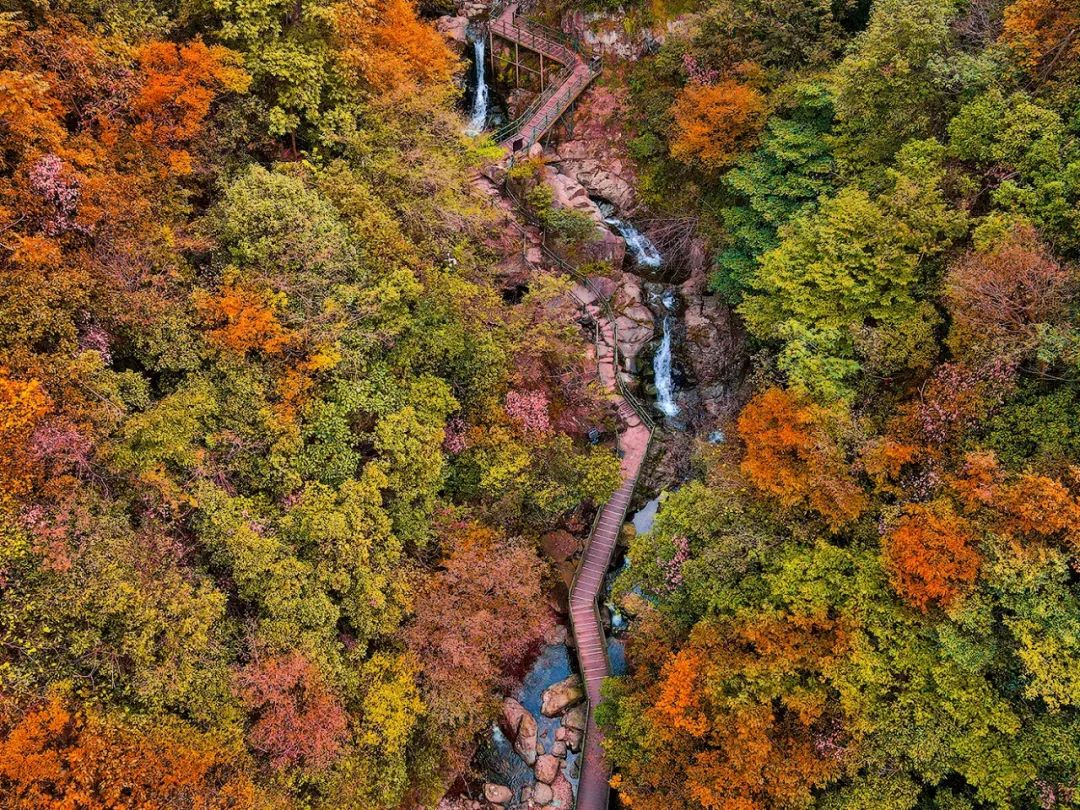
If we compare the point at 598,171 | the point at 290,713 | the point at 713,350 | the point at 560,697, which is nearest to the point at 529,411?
the point at 713,350

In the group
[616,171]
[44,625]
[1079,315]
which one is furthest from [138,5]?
[1079,315]

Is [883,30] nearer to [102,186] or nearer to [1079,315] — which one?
[1079,315]

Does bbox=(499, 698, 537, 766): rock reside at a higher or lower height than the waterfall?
lower

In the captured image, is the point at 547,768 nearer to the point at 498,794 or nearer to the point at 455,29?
the point at 498,794

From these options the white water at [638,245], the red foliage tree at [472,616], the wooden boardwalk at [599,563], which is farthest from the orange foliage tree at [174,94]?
the white water at [638,245]

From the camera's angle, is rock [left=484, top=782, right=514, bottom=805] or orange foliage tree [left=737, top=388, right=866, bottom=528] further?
rock [left=484, top=782, right=514, bottom=805]

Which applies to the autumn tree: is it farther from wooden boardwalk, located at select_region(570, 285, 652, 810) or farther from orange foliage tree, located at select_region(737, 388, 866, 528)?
wooden boardwalk, located at select_region(570, 285, 652, 810)

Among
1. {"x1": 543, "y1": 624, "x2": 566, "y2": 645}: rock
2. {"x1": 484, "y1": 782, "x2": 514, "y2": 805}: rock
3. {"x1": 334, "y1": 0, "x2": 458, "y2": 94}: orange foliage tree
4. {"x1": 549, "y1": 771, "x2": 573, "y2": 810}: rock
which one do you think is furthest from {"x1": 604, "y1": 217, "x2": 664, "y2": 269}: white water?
{"x1": 484, "y1": 782, "x2": 514, "y2": 805}: rock
